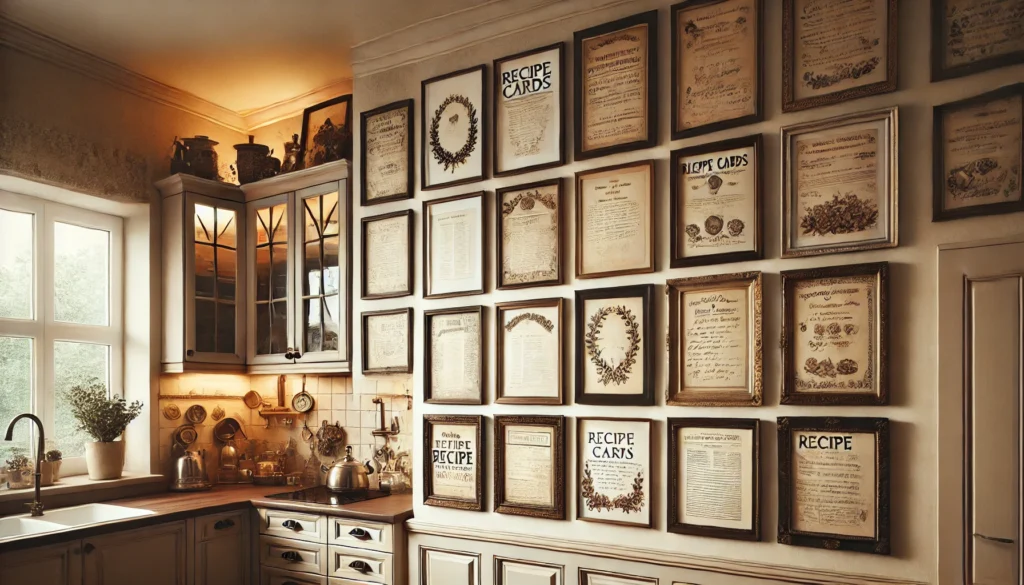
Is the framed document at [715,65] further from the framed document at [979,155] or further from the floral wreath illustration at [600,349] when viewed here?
the floral wreath illustration at [600,349]

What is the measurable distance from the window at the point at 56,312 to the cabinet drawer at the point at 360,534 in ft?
4.90

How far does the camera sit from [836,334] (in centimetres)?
208

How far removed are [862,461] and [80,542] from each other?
2810 millimetres

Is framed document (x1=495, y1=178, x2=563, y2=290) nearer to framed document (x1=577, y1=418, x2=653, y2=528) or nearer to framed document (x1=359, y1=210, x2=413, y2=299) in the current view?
framed document (x1=359, y1=210, x2=413, y2=299)

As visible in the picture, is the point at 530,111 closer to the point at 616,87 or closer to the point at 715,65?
the point at 616,87

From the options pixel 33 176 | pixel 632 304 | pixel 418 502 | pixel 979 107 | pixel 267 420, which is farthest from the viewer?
pixel 267 420

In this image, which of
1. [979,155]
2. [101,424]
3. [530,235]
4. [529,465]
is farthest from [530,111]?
[101,424]

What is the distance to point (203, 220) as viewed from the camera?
368cm

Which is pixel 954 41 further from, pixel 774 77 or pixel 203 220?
pixel 203 220

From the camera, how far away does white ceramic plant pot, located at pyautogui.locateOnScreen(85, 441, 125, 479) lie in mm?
3322

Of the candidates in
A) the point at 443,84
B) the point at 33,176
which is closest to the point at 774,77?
the point at 443,84

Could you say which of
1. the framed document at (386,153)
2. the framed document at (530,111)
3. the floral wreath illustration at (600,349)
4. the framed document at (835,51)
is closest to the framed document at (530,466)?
the floral wreath illustration at (600,349)

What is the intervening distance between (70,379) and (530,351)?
2.43m

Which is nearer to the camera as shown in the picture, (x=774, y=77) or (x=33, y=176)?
(x=774, y=77)
